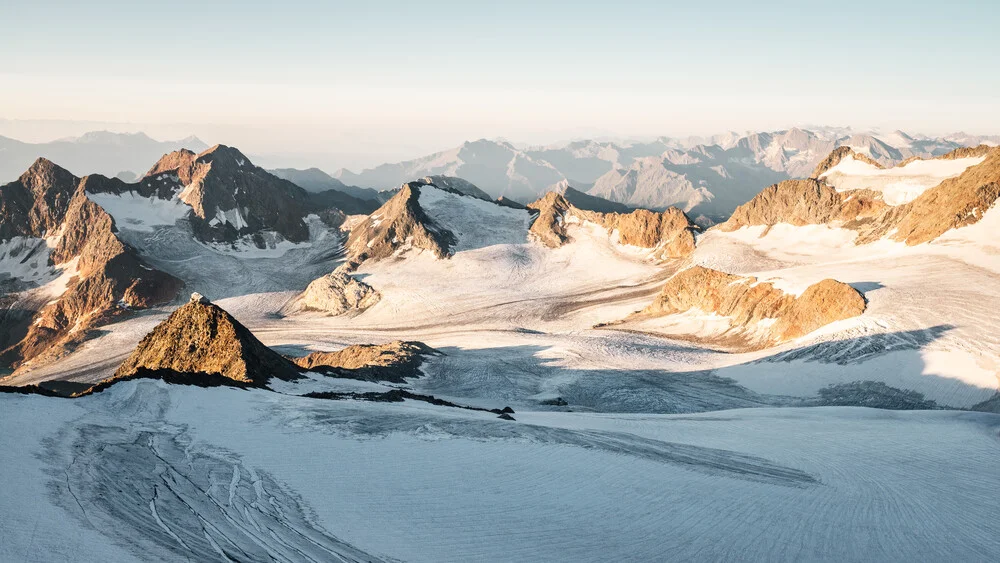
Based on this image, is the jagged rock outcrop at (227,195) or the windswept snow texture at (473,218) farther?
the jagged rock outcrop at (227,195)

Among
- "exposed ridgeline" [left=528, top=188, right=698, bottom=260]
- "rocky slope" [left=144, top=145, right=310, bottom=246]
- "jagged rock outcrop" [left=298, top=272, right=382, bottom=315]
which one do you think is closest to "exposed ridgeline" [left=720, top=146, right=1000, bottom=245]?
"exposed ridgeline" [left=528, top=188, right=698, bottom=260]

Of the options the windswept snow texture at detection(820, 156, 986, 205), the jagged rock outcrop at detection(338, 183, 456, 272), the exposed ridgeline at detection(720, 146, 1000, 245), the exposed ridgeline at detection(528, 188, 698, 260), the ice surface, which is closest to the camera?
the exposed ridgeline at detection(720, 146, 1000, 245)

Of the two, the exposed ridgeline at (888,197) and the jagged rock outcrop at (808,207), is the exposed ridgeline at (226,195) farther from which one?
the exposed ridgeline at (888,197)

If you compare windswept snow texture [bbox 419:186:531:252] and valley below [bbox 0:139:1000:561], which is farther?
windswept snow texture [bbox 419:186:531:252]

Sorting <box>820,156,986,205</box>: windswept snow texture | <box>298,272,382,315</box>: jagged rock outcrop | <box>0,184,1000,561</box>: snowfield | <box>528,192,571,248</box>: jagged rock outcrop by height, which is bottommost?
<box>298,272,382,315</box>: jagged rock outcrop

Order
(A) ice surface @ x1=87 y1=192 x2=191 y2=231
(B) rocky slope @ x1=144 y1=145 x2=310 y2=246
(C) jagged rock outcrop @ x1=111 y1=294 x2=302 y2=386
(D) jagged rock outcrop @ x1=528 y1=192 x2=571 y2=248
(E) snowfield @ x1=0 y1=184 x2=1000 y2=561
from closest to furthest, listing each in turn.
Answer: (E) snowfield @ x1=0 y1=184 x2=1000 y2=561, (C) jagged rock outcrop @ x1=111 y1=294 x2=302 y2=386, (A) ice surface @ x1=87 y1=192 x2=191 y2=231, (D) jagged rock outcrop @ x1=528 y1=192 x2=571 y2=248, (B) rocky slope @ x1=144 y1=145 x2=310 y2=246

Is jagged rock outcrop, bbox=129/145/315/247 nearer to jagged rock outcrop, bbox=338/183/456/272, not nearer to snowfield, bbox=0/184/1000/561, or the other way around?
jagged rock outcrop, bbox=338/183/456/272

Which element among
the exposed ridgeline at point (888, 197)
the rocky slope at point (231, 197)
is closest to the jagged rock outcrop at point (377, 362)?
the exposed ridgeline at point (888, 197)

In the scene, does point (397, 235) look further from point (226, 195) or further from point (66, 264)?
point (66, 264)
